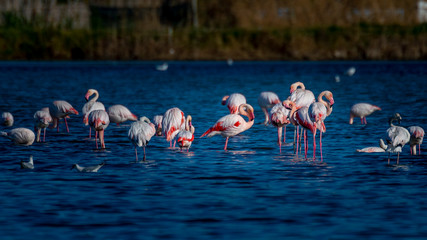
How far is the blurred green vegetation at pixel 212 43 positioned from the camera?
84375 millimetres

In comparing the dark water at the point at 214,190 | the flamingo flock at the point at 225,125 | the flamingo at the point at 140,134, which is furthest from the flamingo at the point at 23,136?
the flamingo at the point at 140,134

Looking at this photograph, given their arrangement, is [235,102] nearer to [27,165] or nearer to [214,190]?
[27,165]

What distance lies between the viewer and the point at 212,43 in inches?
3406

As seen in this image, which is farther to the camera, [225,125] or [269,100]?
[269,100]

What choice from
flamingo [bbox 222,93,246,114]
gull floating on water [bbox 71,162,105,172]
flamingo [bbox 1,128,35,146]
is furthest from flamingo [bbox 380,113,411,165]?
flamingo [bbox 1,128,35,146]

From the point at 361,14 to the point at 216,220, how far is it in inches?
3447

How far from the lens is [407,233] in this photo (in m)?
10.6

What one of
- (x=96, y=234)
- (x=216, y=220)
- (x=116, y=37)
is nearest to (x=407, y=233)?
(x=216, y=220)

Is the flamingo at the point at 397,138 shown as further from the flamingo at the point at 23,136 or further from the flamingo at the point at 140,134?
the flamingo at the point at 23,136

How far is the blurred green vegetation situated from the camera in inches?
3322

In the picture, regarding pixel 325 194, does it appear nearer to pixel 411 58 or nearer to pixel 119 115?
pixel 119 115

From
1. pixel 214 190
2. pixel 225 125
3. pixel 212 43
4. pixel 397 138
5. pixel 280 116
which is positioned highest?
pixel 212 43

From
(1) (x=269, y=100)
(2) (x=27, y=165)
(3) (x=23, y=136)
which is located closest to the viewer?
(2) (x=27, y=165)

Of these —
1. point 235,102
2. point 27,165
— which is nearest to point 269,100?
point 235,102
